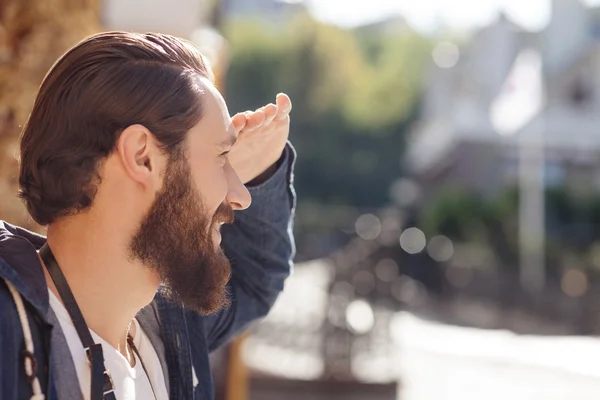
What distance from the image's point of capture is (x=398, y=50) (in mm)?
56188

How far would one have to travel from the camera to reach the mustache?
1.50 m

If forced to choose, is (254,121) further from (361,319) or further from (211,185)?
(361,319)

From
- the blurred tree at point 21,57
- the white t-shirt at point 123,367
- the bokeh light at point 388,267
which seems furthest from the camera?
the bokeh light at point 388,267

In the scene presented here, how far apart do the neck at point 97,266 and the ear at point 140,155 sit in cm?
8

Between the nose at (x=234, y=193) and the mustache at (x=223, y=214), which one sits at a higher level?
the nose at (x=234, y=193)

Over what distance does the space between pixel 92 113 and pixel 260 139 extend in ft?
1.55

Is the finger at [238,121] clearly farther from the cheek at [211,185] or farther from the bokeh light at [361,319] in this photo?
the bokeh light at [361,319]

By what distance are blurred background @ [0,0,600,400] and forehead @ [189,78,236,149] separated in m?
1.01

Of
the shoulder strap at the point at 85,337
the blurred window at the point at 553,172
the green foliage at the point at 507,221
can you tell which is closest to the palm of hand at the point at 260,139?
the shoulder strap at the point at 85,337

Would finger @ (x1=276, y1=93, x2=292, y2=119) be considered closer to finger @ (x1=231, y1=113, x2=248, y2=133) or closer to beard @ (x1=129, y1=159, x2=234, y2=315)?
finger @ (x1=231, y1=113, x2=248, y2=133)

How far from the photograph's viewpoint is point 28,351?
1.24 meters

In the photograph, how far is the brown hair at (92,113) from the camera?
1.38 meters

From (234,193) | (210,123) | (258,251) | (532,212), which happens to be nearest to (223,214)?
(234,193)

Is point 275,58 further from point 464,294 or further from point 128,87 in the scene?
point 128,87
